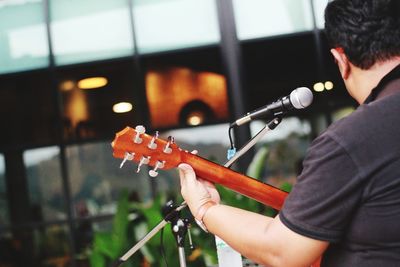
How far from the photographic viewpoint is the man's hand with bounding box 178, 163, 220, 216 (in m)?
1.38

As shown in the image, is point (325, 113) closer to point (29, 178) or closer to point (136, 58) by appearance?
point (136, 58)

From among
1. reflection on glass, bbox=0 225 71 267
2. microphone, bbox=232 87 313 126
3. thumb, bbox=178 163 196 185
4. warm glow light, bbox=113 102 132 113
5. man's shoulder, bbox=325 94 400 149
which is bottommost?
reflection on glass, bbox=0 225 71 267

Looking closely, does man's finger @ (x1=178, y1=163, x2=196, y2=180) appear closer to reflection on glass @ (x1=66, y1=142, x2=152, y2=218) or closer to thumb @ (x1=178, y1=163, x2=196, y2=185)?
thumb @ (x1=178, y1=163, x2=196, y2=185)

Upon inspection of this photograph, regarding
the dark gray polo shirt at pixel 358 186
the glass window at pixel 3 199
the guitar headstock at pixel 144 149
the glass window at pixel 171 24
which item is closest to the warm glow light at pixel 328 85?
the glass window at pixel 171 24

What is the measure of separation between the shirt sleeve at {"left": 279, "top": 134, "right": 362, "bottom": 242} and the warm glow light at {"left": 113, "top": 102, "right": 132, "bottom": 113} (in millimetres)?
4984

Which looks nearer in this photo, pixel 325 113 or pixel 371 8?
pixel 371 8

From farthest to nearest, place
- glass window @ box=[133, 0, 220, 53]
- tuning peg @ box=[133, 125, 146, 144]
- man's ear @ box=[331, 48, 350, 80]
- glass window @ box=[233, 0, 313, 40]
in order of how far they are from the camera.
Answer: glass window @ box=[133, 0, 220, 53], glass window @ box=[233, 0, 313, 40], tuning peg @ box=[133, 125, 146, 144], man's ear @ box=[331, 48, 350, 80]

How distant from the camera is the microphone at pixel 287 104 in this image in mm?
Answer: 1640

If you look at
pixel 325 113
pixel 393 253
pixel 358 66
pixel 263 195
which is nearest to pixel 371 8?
pixel 358 66

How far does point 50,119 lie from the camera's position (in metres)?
6.16

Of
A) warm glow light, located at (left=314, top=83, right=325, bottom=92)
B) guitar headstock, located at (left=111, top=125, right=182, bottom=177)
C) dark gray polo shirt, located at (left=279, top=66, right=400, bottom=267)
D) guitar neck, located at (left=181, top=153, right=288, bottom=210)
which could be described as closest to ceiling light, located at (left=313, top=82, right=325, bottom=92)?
warm glow light, located at (left=314, top=83, right=325, bottom=92)

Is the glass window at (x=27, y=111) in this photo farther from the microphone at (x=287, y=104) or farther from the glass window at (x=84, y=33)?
the microphone at (x=287, y=104)

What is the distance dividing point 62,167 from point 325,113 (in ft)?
8.61

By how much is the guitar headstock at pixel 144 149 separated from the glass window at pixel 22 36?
479 cm
